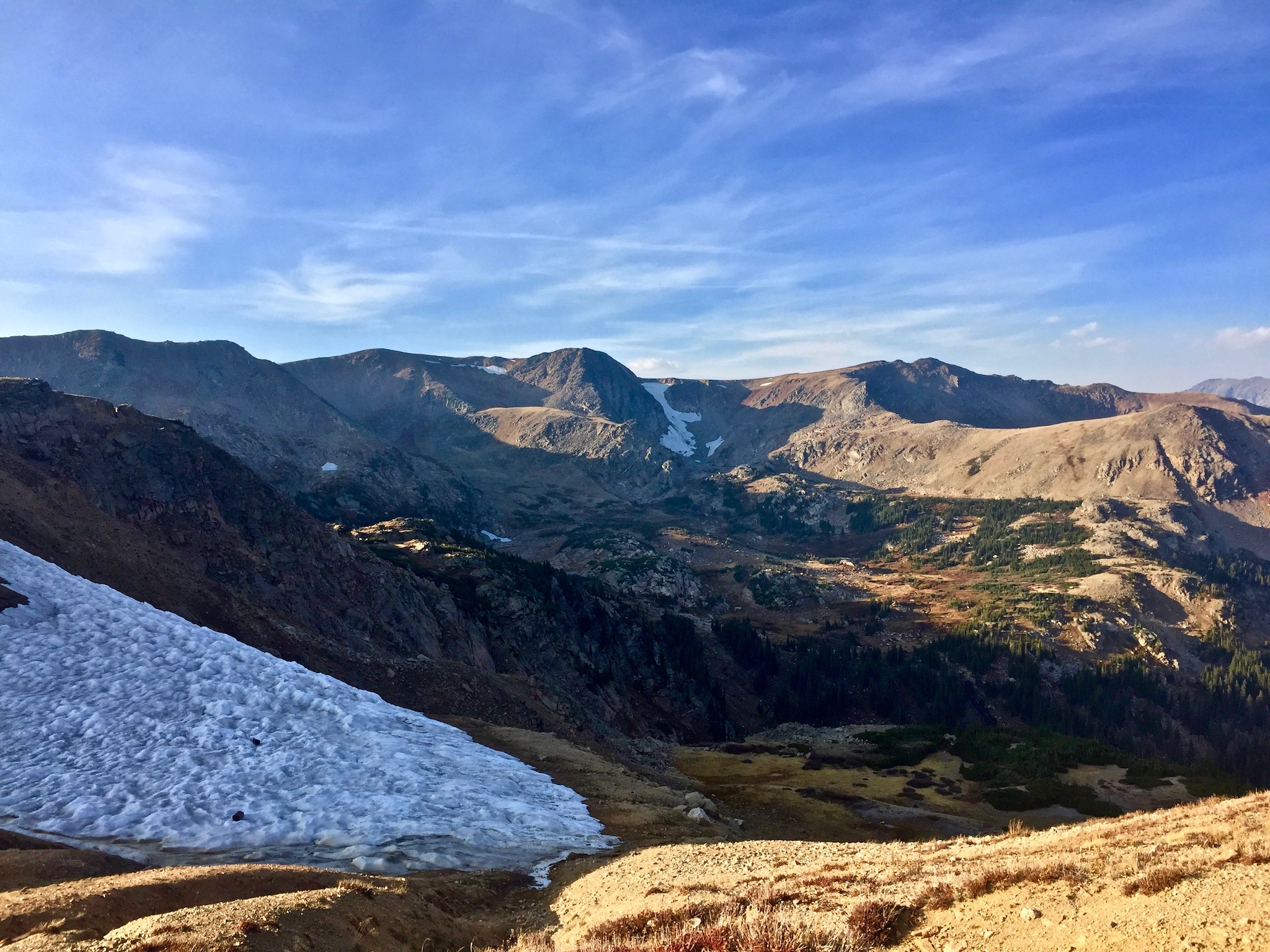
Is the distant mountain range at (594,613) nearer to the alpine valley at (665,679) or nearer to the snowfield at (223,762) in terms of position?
the alpine valley at (665,679)

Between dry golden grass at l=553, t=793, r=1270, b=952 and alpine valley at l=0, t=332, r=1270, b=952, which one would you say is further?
alpine valley at l=0, t=332, r=1270, b=952

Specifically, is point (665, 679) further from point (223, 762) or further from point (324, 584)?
point (223, 762)

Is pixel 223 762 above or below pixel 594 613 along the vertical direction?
above

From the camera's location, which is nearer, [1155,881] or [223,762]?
[1155,881]

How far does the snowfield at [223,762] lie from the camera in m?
19.5

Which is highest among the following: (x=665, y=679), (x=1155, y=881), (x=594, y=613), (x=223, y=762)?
(x=1155, y=881)

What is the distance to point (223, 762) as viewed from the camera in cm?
2283

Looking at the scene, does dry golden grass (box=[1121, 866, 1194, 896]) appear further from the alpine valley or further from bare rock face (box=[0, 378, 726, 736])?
bare rock face (box=[0, 378, 726, 736])

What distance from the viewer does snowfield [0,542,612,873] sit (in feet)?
63.8

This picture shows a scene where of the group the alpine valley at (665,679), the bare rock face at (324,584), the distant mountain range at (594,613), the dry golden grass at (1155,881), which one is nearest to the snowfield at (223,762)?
the alpine valley at (665,679)

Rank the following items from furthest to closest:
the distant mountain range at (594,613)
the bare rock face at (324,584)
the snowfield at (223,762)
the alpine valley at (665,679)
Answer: the distant mountain range at (594,613) < the bare rock face at (324,584) < the snowfield at (223,762) < the alpine valley at (665,679)

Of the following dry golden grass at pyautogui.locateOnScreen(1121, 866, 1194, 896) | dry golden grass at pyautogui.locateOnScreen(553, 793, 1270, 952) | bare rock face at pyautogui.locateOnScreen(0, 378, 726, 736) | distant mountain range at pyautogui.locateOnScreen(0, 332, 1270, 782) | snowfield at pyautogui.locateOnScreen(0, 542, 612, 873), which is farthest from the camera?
distant mountain range at pyautogui.locateOnScreen(0, 332, 1270, 782)

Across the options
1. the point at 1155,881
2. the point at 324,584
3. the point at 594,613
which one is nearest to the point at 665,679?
the point at 594,613

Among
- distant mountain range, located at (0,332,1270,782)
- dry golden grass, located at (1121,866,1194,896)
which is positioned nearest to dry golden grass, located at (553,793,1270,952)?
dry golden grass, located at (1121,866,1194,896)
